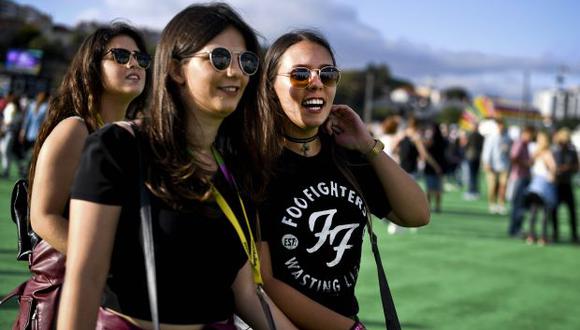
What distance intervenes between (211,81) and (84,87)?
1.05 m

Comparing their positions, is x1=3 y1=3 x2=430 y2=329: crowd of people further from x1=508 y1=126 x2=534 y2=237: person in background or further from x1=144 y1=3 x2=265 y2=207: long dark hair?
x1=508 y1=126 x2=534 y2=237: person in background

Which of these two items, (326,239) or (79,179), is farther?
(326,239)

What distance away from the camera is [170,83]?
197cm

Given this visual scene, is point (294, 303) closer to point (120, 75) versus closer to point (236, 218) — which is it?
point (236, 218)

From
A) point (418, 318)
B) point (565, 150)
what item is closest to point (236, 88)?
point (418, 318)

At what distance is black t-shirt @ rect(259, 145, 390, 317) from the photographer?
2.37m

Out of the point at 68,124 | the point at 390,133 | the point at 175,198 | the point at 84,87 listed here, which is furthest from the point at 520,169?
the point at 175,198

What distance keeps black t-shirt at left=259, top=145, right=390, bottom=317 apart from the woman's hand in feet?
0.61

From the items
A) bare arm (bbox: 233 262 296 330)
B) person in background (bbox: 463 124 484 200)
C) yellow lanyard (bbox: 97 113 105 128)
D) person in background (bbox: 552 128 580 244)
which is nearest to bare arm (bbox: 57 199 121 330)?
bare arm (bbox: 233 262 296 330)

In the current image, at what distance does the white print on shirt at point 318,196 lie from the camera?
238 centimetres

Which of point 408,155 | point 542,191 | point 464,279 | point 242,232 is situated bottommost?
point 464,279

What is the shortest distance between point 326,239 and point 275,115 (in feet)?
1.76

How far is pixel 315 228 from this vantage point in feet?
7.93

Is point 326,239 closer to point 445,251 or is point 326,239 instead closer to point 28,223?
point 28,223
